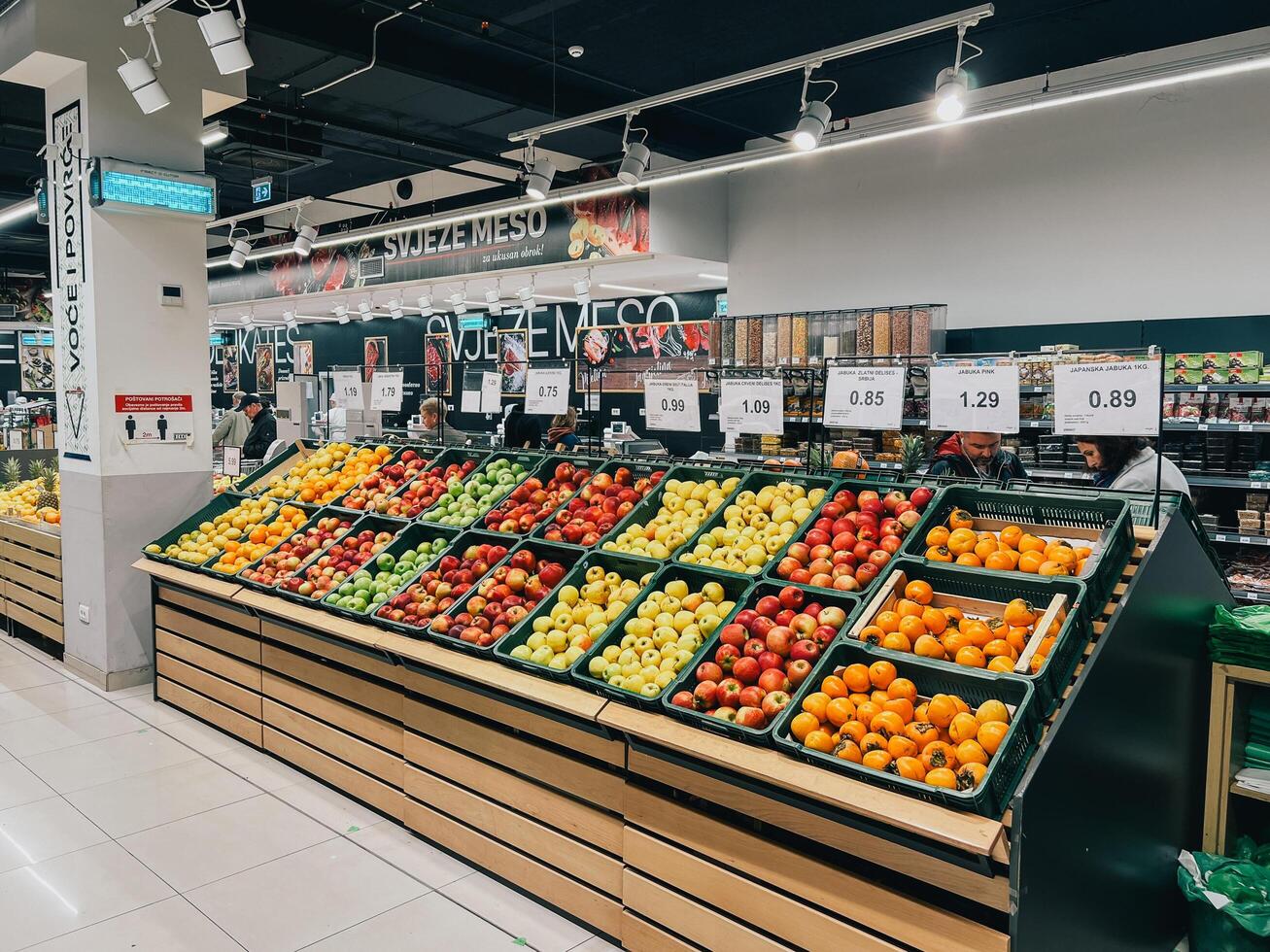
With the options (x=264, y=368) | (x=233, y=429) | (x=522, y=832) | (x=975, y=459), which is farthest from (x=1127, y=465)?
(x=264, y=368)

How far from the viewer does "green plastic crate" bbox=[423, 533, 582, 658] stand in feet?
11.2

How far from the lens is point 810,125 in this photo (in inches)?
209

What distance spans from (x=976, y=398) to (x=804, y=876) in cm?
174

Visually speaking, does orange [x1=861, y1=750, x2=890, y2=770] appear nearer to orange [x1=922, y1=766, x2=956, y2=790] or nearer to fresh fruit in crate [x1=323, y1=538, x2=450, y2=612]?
orange [x1=922, y1=766, x2=956, y2=790]

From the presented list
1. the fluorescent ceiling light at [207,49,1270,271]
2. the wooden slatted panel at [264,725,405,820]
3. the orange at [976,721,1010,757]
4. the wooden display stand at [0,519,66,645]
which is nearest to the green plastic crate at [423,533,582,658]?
the wooden slatted panel at [264,725,405,820]

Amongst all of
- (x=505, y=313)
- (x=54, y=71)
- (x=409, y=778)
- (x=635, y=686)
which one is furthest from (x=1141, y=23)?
(x=505, y=313)

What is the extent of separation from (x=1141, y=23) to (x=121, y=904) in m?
7.54

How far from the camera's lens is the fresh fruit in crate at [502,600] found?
3.49 meters

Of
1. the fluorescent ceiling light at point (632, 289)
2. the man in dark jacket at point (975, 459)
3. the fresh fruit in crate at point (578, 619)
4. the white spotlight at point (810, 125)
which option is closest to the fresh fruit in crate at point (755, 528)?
the fresh fruit in crate at point (578, 619)

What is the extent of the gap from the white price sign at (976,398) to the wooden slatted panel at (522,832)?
195 cm

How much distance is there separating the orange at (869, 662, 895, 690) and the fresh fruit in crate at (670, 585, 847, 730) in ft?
0.63

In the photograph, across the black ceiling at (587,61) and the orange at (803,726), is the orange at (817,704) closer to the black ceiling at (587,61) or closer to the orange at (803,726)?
the orange at (803,726)

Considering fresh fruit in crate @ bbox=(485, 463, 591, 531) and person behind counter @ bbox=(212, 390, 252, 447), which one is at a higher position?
person behind counter @ bbox=(212, 390, 252, 447)

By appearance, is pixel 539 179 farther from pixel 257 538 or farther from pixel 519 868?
pixel 519 868
